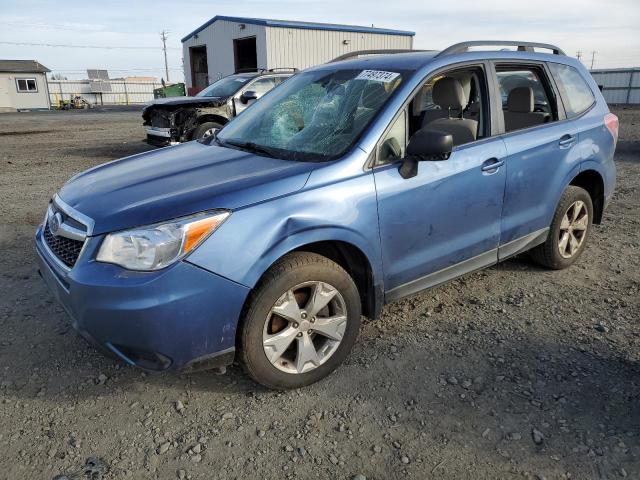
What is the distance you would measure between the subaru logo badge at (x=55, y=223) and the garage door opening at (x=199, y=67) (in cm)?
2898

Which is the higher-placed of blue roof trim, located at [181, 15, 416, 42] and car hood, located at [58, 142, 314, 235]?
blue roof trim, located at [181, 15, 416, 42]

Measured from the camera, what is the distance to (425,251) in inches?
126

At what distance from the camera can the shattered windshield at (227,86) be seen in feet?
36.4

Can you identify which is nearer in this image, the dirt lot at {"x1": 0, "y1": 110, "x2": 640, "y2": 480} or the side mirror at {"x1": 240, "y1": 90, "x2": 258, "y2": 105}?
the dirt lot at {"x1": 0, "y1": 110, "x2": 640, "y2": 480}

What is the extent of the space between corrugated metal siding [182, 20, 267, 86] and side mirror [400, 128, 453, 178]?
23548mm

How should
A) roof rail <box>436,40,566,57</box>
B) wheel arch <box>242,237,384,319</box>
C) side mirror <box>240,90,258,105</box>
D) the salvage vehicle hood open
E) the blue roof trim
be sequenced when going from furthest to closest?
the blue roof trim → the salvage vehicle hood open → side mirror <box>240,90,258,105</box> → roof rail <box>436,40,566,57</box> → wheel arch <box>242,237,384,319</box>

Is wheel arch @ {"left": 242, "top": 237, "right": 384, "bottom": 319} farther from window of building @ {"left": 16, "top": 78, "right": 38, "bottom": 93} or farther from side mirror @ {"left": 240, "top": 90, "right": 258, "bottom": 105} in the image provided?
window of building @ {"left": 16, "top": 78, "right": 38, "bottom": 93}

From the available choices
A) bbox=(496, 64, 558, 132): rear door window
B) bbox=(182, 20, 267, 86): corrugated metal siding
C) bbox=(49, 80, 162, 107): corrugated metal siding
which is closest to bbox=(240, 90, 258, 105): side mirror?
bbox=(496, 64, 558, 132): rear door window

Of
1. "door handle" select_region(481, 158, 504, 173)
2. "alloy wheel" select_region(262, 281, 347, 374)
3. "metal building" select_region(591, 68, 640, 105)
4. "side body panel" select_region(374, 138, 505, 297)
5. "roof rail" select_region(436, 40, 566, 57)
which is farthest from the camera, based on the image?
"metal building" select_region(591, 68, 640, 105)

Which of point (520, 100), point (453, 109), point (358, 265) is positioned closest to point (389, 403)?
point (358, 265)

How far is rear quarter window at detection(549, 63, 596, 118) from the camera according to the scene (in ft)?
13.6

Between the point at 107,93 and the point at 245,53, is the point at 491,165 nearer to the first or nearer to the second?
the point at 245,53

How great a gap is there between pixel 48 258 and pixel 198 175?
37.2 inches

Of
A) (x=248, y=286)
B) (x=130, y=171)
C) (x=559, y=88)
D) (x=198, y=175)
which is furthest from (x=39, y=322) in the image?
(x=559, y=88)
